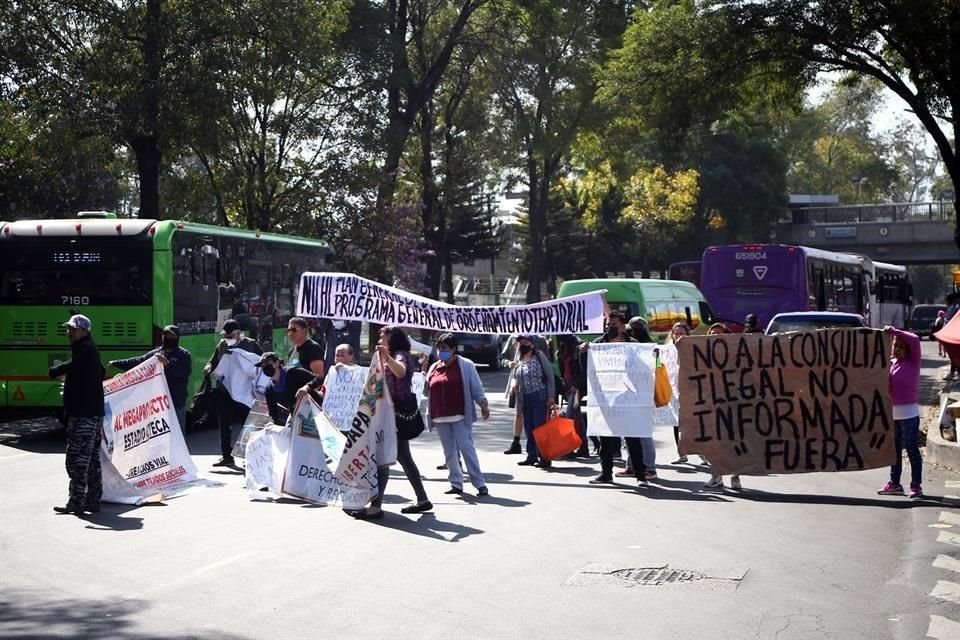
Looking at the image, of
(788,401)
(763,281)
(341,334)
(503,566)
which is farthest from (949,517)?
(763,281)

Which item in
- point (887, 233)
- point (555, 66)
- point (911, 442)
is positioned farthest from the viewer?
point (887, 233)

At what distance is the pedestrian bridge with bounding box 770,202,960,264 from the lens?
71.0 m

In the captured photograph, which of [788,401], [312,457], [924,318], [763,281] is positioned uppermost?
[763,281]

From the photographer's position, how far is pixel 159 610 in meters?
8.28

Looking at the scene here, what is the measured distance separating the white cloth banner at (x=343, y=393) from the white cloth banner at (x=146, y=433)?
189 centimetres

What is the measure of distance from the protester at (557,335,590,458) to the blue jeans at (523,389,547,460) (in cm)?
Result: 64

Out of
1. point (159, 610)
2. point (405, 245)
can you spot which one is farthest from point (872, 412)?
point (405, 245)

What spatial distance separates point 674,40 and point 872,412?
18864mm

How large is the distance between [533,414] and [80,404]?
6130mm

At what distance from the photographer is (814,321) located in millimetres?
22703

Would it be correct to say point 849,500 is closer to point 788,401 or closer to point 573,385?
point 788,401

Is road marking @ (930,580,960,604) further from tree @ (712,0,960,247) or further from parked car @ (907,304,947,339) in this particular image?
parked car @ (907,304,947,339)

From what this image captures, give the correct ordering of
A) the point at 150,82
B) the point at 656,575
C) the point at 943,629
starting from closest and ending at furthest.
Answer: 1. the point at 943,629
2. the point at 656,575
3. the point at 150,82

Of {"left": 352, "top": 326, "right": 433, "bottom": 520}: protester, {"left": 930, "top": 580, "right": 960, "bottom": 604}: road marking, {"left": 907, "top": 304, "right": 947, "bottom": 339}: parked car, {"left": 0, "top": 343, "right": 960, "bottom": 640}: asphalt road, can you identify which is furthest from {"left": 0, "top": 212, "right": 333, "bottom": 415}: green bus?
{"left": 907, "top": 304, "right": 947, "bottom": 339}: parked car
